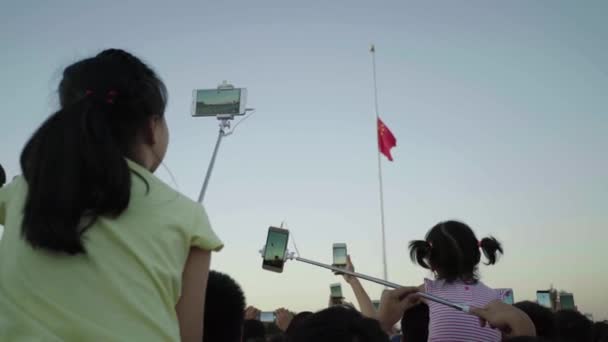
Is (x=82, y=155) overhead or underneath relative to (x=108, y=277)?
overhead

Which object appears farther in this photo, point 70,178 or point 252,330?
point 252,330

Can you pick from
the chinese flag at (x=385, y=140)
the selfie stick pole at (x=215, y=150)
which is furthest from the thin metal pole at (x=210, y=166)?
the chinese flag at (x=385, y=140)

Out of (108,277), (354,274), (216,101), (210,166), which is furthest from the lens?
(216,101)

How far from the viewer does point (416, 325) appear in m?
3.38

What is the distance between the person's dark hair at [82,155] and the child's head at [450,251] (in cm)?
228

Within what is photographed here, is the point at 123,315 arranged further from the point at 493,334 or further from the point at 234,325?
the point at 493,334

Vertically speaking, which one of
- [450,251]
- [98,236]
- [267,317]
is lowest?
[267,317]

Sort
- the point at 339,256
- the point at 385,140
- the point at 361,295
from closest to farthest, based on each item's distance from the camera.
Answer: the point at 361,295 < the point at 339,256 < the point at 385,140

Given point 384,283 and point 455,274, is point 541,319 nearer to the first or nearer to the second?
point 455,274

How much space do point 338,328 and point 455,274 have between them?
69.2 inches

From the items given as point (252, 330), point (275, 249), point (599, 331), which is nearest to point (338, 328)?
point (275, 249)

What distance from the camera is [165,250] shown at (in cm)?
138

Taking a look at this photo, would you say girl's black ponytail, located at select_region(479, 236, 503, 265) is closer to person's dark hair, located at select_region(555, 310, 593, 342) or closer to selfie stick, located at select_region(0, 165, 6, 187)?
person's dark hair, located at select_region(555, 310, 593, 342)

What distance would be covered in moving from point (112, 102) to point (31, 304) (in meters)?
0.56
